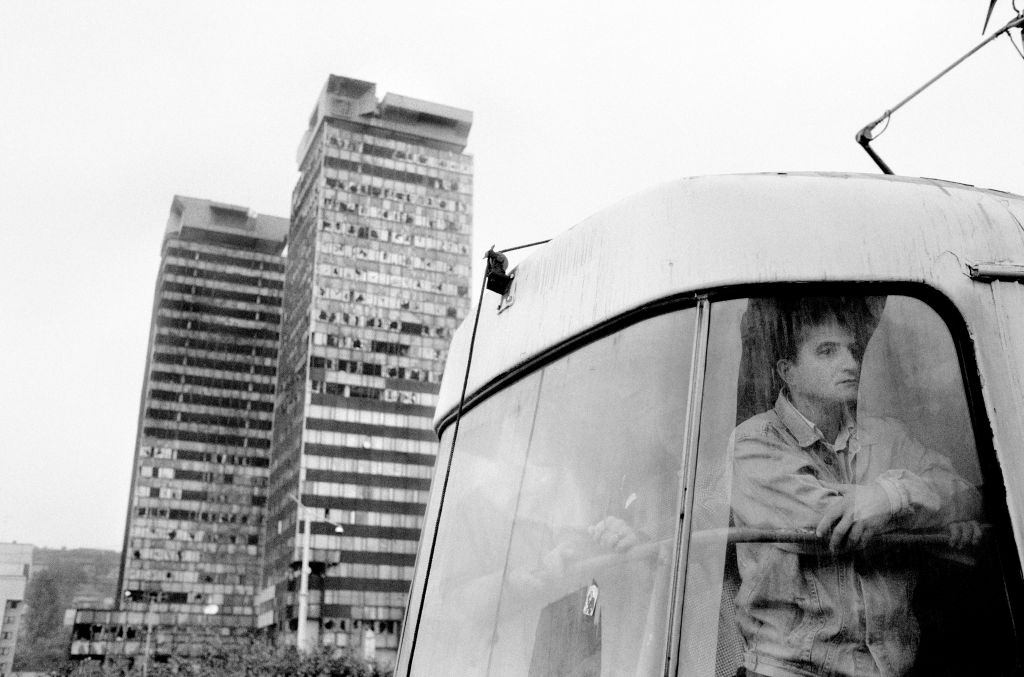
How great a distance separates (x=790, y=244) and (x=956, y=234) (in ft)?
1.24

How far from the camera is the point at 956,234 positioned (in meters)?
2.14

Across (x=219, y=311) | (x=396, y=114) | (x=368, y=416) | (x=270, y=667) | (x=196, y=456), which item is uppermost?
(x=396, y=114)

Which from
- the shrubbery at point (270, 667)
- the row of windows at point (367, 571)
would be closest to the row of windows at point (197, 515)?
the row of windows at point (367, 571)

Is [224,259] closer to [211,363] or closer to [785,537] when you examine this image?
[211,363]

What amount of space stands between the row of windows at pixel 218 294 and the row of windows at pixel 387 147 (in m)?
40.9

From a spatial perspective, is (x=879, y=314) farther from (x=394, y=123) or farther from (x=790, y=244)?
(x=394, y=123)

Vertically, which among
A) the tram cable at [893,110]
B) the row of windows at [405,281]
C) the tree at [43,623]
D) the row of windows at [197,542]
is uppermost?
the row of windows at [405,281]

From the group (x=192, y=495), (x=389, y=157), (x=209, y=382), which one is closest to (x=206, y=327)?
(x=209, y=382)

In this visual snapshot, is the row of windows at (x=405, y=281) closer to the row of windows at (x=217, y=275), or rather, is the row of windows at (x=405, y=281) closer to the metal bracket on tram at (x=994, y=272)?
the row of windows at (x=217, y=275)

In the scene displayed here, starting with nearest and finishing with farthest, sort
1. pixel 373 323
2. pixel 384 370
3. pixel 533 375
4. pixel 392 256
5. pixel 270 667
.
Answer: pixel 533 375
pixel 270 667
pixel 384 370
pixel 373 323
pixel 392 256

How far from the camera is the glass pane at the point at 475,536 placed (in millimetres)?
2492

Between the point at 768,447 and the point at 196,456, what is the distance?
13389 cm

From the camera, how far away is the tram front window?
197 centimetres

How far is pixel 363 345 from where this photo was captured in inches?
3912
